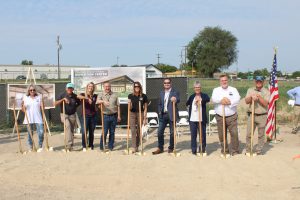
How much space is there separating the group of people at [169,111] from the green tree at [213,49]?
210 ft

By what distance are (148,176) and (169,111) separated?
2190 mm

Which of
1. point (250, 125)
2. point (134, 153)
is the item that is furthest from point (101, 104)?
point (250, 125)

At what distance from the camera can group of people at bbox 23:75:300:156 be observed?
8.96 metres

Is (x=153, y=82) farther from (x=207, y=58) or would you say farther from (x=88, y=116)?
(x=207, y=58)

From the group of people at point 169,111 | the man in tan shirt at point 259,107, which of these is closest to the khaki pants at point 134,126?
the group of people at point 169,111

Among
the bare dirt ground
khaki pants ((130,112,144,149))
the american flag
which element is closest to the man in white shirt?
the bare dirt ground

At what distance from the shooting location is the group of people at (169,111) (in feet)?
29.4

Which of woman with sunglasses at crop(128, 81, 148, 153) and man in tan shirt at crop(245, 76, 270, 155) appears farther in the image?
woman with sunglasses at crop(128, 81, 148, 153)

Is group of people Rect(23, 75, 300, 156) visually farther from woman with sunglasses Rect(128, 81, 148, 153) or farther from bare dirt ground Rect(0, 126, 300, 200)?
bare dirt ground Rect(0, 126, 300, 200)

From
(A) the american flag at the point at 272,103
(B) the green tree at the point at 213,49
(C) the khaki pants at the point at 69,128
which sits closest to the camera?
(C) the khaki pants at the point at 69,128

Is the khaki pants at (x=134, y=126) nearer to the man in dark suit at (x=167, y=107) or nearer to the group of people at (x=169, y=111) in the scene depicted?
the group of people at (x=169, y=111)

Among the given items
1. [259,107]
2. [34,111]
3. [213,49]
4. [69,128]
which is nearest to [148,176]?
[259,107]

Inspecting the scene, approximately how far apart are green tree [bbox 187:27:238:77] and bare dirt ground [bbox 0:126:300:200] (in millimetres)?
64865

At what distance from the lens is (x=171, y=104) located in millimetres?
9367
